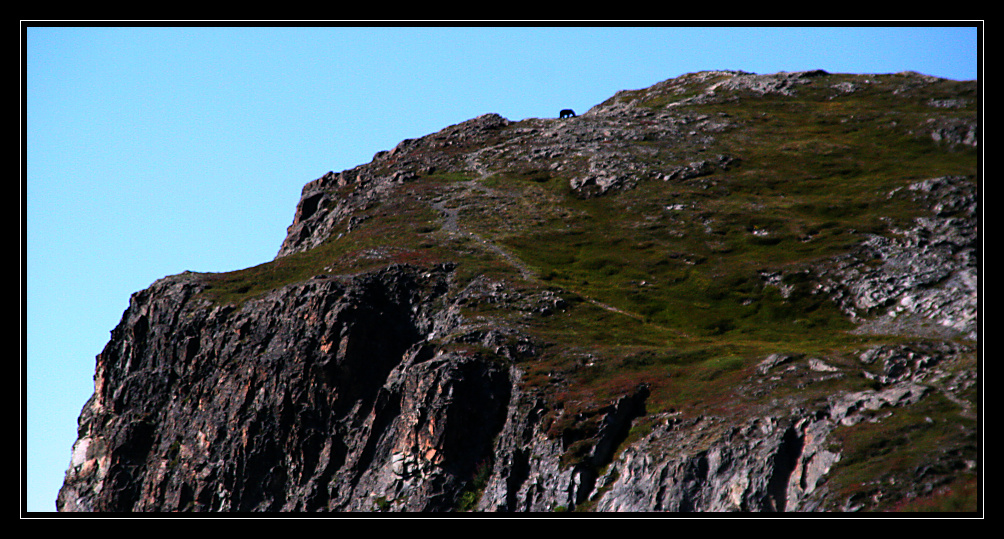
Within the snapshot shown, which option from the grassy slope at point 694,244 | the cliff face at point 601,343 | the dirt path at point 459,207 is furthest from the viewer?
the dirt path at point 459,207

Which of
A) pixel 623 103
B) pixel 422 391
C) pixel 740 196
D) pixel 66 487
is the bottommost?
pixel 66 487

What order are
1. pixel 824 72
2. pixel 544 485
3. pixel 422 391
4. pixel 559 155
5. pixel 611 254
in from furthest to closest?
pixel 824 72, pixel 559 155, pixel 611 254, pixel 422 391, pixel 544 485

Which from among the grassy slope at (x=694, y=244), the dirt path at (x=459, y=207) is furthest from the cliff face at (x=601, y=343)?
the dirt path at (x=459, y=207)

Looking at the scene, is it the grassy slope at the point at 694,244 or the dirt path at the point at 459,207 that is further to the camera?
the dirt path at the point at 459,207

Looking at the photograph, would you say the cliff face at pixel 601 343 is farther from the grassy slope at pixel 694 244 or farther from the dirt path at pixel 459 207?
the dirt path at pixel 459 207

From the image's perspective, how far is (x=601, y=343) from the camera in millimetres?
81938

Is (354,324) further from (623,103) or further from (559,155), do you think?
(623,103)

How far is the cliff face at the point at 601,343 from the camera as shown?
57.8m

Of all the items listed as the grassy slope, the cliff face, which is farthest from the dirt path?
the grassy slope

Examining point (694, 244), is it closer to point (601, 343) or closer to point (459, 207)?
point (601, 343)

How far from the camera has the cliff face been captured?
57844mm

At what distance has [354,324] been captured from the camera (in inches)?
3610
